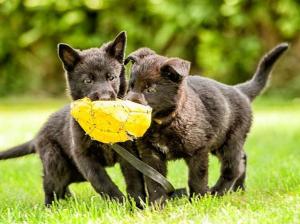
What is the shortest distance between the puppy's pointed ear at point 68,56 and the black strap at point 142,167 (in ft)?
2.42

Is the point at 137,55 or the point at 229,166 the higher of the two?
the point at 137,55

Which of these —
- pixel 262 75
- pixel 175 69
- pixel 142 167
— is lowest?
pixel 142 167

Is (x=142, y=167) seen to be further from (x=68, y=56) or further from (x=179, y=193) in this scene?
(x=68, y=56)

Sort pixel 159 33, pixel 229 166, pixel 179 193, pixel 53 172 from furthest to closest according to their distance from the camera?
pixel 159 33
pixel 53 172
pixel 229 166
pixel 179 193

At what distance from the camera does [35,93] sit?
58.5 ft

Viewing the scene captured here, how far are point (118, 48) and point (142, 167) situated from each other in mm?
1011

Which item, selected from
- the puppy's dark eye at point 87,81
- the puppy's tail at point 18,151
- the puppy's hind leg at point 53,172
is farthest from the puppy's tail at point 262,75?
the puppy's tail at point 18,151

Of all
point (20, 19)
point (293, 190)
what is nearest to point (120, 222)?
point (293, 190)

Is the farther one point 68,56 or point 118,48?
point 118,48

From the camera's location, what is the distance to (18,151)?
572cm

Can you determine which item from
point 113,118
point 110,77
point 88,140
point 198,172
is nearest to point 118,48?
point 110,77

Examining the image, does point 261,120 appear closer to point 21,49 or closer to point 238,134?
point 238,134

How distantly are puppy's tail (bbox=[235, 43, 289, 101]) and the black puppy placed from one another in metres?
1.19

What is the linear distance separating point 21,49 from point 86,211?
1382 cm
